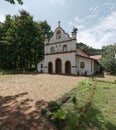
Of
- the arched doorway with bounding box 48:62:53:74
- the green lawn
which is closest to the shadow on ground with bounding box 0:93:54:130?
the green lawn

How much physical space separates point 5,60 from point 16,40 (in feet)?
22.3

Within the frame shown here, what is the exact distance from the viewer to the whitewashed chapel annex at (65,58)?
87.4 feet

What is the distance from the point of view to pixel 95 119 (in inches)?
256

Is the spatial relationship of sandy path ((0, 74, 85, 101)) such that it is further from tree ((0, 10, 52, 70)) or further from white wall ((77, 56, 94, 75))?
tree ((0, 10, 52, 70))

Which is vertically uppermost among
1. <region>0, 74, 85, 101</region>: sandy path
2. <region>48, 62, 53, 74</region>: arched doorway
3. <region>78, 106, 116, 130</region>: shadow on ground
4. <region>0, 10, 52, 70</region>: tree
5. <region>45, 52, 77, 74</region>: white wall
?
<region>0, 10, 52, 70</region>: tree

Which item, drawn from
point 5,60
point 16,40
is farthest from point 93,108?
point 5,60

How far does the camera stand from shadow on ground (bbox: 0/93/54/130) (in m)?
5.91

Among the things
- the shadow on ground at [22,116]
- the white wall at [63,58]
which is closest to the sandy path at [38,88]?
the shadow on ground at [22,116]

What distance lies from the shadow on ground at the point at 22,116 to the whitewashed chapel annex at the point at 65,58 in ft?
61.0

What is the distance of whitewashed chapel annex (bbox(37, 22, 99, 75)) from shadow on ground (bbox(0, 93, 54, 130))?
18588mm

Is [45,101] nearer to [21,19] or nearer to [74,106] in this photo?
[74,106]

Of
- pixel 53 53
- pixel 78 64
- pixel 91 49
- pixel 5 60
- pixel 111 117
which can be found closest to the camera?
pixel 111 117

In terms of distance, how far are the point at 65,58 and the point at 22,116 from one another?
21304mm

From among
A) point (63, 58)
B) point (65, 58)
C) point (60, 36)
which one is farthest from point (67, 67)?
point (60, 36)
